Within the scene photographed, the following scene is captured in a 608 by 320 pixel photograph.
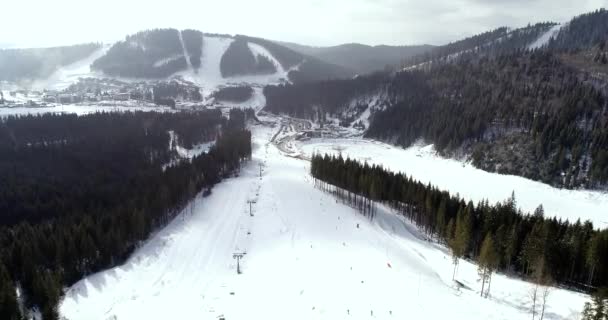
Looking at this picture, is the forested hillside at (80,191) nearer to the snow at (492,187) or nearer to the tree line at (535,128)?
the snow at (492,187)

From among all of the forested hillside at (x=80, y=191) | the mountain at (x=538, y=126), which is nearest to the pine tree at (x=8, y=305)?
the forested hillside at (x=80, y=191)

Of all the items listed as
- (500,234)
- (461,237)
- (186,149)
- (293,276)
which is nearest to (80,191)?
(186,149)

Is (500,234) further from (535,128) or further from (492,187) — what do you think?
(535,128)

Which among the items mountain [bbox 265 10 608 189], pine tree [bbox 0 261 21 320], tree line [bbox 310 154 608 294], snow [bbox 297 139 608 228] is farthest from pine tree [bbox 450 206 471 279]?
pine tree [bbox 0 261 21 320]

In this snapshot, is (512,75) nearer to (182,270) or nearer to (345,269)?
(345,269)

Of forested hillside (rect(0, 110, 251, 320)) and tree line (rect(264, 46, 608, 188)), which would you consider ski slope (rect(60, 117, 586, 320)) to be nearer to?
forested hillside (rect(0, 110, 251, 320))

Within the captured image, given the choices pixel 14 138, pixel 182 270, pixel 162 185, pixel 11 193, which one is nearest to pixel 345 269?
pixel 182 270
